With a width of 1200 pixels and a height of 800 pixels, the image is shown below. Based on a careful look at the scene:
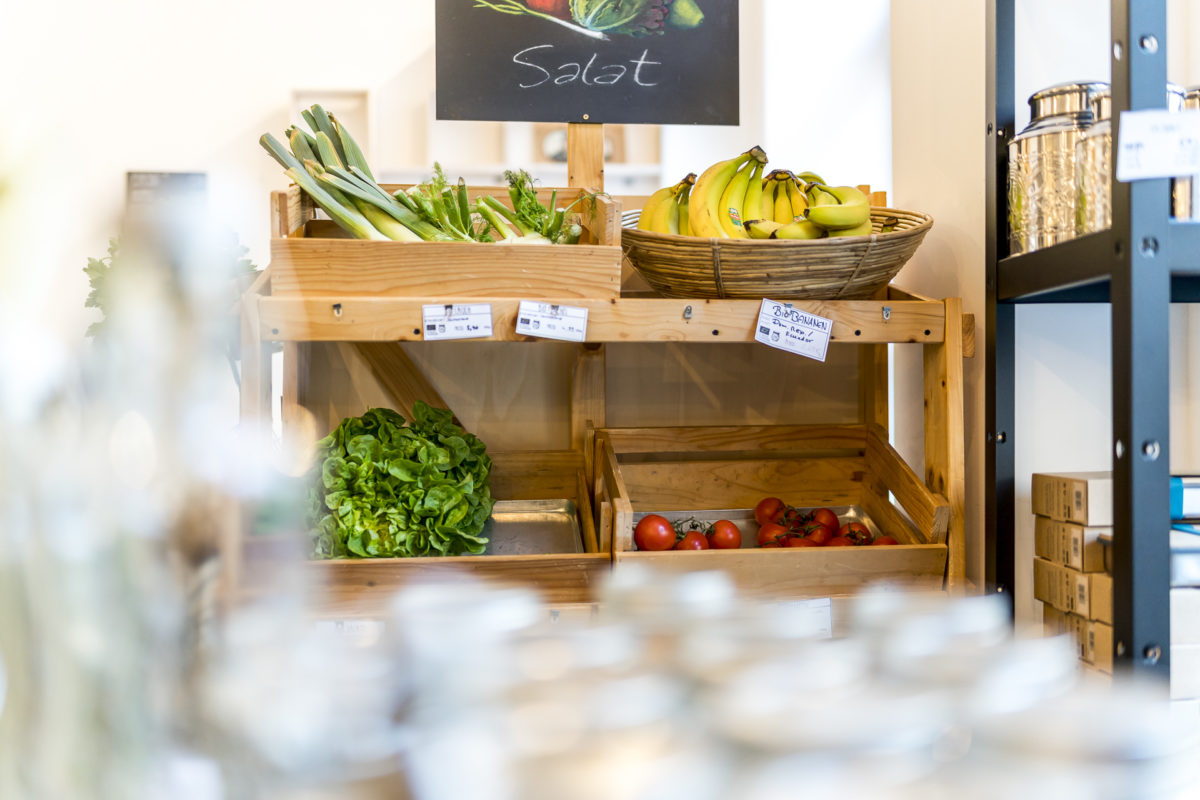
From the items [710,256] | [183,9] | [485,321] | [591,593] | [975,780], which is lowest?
[591,593]

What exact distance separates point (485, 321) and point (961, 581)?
2.84 ft

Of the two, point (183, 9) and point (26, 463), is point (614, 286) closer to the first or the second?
point (26, 463)

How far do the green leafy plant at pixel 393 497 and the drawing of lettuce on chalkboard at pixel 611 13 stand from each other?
0.83 metres

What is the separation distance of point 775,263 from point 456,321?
0.52 metres

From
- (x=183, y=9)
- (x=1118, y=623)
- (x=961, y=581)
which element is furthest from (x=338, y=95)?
(x=1118, y=623)

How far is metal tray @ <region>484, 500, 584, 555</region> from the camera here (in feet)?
5.76

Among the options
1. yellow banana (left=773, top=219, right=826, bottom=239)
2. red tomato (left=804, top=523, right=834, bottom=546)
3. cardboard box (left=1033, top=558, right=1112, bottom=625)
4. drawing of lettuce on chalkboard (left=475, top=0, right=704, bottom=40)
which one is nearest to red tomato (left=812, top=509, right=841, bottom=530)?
red tomato (left=804, top=523, right=834, bottom=546)

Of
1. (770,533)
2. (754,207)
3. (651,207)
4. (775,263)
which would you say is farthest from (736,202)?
(770,533)

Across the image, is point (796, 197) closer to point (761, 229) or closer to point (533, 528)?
point (761, 229)

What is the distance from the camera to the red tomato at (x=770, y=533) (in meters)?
1.75

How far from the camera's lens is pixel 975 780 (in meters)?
0.32

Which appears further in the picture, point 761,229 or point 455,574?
point 761,229

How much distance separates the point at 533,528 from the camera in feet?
6.07

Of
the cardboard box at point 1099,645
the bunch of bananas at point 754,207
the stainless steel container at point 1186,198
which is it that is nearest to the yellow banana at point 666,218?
the bunch of bananas at point 754,207
